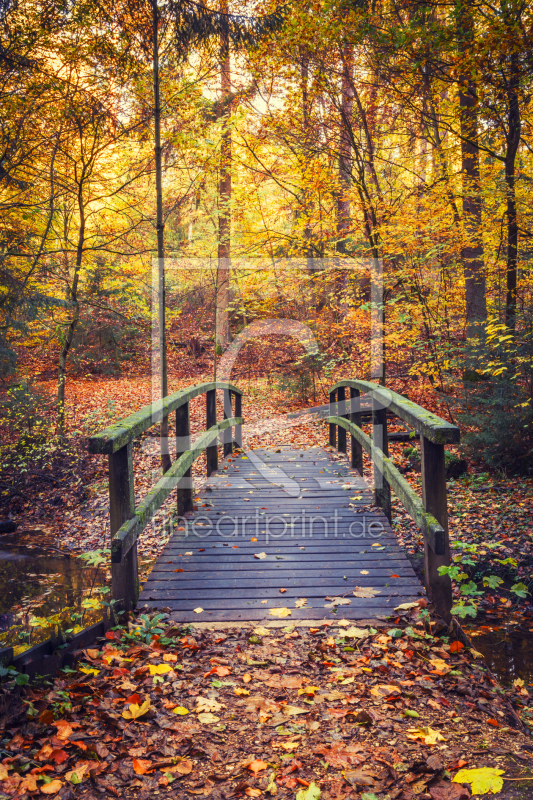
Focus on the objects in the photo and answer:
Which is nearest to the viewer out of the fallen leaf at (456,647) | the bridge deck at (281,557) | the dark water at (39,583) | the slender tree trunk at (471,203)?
the fallen leaf at (456,647)

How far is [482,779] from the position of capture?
1.83 meters

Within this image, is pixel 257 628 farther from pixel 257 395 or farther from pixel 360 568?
pixel 257 395

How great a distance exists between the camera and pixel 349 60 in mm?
9812

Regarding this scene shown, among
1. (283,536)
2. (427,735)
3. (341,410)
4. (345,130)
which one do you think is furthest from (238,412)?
(427,735)

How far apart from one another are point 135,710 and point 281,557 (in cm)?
204

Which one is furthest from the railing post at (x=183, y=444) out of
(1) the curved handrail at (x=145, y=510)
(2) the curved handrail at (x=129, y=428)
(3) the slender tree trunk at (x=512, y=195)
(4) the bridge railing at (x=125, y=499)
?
(3) the slender tree trunk at (x=512, y=195)

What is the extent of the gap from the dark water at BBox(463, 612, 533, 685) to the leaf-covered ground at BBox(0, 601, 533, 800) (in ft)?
2.99

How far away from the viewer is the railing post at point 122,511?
318 centimetres

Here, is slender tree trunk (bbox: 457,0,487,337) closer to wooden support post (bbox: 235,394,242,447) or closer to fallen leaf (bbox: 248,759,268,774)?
wooden support post (bbox: 235,394,242,447)

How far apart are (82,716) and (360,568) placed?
7.49 feet

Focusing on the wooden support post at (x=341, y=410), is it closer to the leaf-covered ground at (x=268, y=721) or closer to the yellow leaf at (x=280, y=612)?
the yellow leaf at (x=280, y=612)

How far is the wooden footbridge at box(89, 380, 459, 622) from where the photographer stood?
315 cm

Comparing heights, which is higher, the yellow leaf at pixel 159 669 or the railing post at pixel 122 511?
the railing post at pixel 122 511

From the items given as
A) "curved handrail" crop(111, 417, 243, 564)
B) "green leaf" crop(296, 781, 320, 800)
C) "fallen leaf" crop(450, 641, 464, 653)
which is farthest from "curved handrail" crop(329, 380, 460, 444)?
"curved handrail" crop(111, 417, 243, 564)
